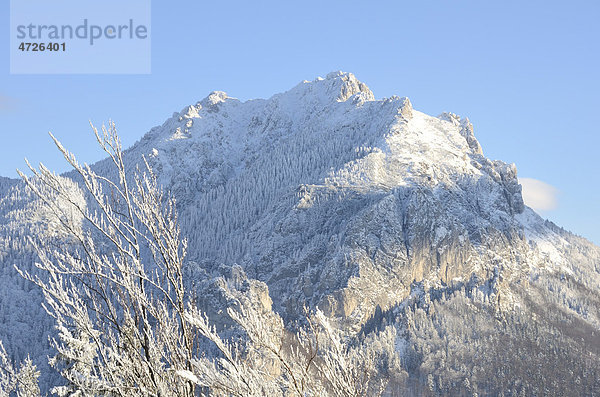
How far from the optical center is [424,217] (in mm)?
187000

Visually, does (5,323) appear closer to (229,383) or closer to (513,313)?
(513,313)

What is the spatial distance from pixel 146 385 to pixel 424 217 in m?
184

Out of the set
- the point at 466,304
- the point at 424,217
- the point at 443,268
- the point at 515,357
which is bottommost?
the point at 515,357

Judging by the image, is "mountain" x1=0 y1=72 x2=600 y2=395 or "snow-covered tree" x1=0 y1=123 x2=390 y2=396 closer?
"snow-covered tree" x1=0 y1=123 x2=390 y2=396

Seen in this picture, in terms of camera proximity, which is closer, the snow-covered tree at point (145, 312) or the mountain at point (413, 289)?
the snow-covered tree at point (145, 312)

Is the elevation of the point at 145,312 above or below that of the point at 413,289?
above

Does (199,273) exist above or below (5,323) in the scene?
above

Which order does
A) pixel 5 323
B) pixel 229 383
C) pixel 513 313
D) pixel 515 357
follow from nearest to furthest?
1. pixel 229 383
2. pixel 515 357
3. pixel 5 323
4. pixel 513 313

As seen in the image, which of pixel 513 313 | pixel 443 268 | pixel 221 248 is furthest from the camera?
pixel 221 248

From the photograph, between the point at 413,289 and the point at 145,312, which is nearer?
the point at 145,312

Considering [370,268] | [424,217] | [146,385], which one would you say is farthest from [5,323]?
[146,385]

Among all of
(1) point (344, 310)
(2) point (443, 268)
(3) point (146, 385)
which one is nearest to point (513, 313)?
(2) point (443, 268)

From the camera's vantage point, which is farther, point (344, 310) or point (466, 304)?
point (466, 304)

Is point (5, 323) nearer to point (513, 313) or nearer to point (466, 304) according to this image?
point (466, 304)
